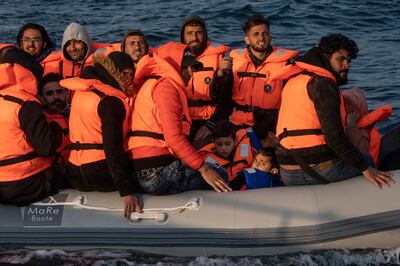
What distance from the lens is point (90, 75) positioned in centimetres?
409

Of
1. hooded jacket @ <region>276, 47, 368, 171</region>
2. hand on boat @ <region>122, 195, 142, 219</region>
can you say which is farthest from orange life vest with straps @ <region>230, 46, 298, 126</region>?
hand on boat @ <region>122, 195, 142, 219</region>

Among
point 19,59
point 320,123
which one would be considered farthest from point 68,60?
point 320,123

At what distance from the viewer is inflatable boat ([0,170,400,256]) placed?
4105 millimetres

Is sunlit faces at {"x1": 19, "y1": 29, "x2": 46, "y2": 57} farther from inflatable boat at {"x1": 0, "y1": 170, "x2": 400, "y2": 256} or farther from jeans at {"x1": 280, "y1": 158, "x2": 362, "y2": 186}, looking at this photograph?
jeans at {"x1": 280, "y1": 158, "x2": 362, "y2": 186}

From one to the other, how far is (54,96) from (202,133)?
1219 millimetres

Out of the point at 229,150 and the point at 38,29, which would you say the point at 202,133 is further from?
the point at 38,29

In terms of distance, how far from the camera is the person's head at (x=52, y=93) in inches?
180

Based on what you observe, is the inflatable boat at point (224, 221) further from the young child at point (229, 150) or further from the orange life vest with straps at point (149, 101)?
the young child at point (229, 150)

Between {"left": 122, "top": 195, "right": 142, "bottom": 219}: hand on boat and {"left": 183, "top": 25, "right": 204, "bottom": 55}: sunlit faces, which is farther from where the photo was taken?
{"left": 183, "top": 25, "right": 204, "bottom": 55}: sunlit faces

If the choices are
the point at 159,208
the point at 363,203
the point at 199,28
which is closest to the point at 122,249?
the point at 159,208

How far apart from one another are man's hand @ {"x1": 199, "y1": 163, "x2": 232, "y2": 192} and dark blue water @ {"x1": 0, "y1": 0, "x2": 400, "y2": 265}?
2.84 metres

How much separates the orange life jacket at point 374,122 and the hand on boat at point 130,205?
69.4 inches

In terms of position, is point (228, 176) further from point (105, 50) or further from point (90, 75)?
point (105, 50)

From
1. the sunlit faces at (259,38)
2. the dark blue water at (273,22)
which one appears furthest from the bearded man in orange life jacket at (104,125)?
the dark blue water at (273,22)
